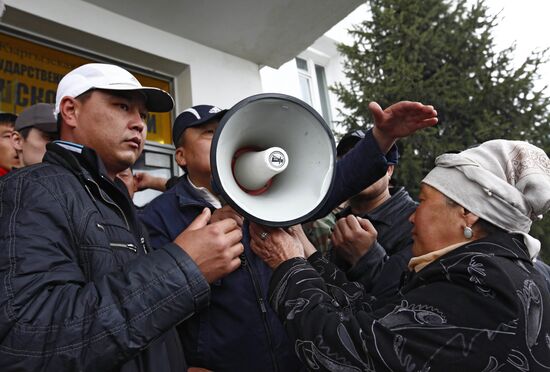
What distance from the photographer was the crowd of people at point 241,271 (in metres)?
0.89

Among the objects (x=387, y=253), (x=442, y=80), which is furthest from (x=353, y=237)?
(x=442, y=80)

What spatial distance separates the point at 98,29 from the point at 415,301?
3.33 metres

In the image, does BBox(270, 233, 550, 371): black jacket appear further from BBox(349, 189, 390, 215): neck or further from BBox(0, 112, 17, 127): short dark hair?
BBox(0, 112, 17, 127): short dark hair

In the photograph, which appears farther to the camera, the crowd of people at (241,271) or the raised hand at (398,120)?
the raised hand at (398,120)

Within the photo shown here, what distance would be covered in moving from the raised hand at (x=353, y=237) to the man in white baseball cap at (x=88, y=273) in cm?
74

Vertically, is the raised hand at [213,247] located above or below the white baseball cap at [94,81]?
below

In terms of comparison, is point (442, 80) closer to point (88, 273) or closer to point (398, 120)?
point (398, 120)

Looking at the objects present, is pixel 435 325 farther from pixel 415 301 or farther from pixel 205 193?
pixel 205 193

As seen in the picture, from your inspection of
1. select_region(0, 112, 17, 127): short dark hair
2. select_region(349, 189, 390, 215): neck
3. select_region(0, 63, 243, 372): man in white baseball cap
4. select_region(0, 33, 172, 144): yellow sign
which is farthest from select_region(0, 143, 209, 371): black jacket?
select_region(0, 33, 172, 144): yellow sign

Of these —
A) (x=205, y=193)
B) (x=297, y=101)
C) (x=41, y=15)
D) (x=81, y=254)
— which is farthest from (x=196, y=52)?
(x=81, y=254)

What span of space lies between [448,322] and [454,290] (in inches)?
3.6

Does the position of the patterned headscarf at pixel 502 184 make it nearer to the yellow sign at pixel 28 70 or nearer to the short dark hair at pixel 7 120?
the short dark hair at pixel 7 120

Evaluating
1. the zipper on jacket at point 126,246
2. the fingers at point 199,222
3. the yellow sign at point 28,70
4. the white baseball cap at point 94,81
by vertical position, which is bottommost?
the zipper on jacket at point 126,246

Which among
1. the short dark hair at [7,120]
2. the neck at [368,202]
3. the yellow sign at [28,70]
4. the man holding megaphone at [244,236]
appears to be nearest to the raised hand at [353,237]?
the man holding megaphone at [244,236]
